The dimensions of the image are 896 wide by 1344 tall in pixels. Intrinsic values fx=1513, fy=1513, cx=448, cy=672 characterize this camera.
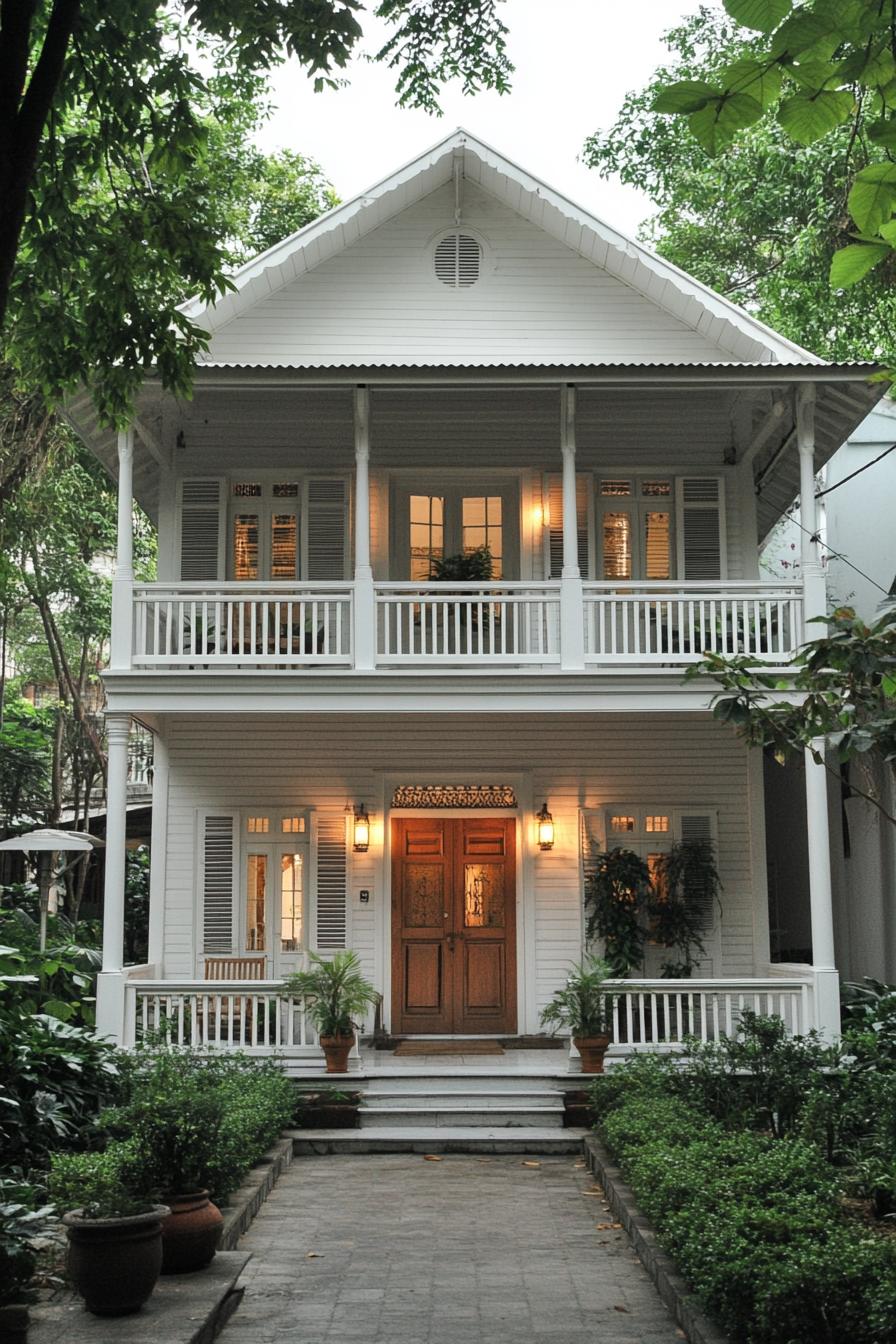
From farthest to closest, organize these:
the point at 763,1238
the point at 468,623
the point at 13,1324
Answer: the point at 468,623 → the point at 763,1238 → the point at 13,1324

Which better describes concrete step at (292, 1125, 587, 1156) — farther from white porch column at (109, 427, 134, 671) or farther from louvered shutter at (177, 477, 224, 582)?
louvered shutter at (177, 477, 224, 582)

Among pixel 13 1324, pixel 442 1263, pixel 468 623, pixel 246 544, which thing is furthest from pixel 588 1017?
pixel 13 1324

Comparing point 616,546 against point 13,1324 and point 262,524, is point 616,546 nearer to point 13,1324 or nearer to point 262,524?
point 262,524

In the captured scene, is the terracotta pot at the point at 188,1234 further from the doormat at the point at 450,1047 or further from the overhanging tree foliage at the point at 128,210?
the doormat at the point at 450,1047

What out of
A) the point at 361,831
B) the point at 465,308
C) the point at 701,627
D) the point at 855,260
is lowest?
the point at 361,831

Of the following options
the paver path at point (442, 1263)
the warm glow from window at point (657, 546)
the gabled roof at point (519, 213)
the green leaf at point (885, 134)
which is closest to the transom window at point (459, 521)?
the warm glow from window at point (657, 546)

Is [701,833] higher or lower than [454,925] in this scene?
higher

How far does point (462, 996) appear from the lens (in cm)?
1576

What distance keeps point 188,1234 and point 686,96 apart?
5.84 meters

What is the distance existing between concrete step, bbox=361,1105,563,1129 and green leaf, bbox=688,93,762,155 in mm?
10626

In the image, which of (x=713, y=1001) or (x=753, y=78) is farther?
(x=713, y=1001)

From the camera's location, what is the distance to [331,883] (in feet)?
51.7

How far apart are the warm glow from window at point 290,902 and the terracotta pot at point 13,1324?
9807 millimetres

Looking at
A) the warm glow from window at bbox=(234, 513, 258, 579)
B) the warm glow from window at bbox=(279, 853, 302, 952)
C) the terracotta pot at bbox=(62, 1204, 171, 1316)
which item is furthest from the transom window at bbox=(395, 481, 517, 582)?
the terracotta pot at bbox=(62, 1204, 171, 1316)
